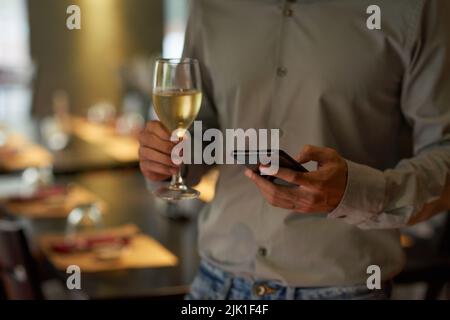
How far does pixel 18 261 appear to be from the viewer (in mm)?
2119

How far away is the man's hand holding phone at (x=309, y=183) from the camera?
1.15 m

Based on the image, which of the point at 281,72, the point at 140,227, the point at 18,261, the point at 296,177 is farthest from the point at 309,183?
the point at 140,227

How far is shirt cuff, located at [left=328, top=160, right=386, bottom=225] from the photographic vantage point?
1.22 metres

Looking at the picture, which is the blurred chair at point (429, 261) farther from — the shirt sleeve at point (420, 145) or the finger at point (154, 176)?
the finger at point (154, 176)

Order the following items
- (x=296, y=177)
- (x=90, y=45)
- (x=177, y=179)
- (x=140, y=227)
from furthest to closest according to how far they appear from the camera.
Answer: (x=90, y=45) < (x=140, y=227) < (x=177, y=179) < (x=296, y=177)

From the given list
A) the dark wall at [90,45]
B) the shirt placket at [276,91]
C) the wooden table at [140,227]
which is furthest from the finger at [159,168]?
the dark wall at [90,45]

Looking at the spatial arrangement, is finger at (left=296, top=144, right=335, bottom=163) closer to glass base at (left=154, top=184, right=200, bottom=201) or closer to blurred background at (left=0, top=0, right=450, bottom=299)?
glass base at (left=154, top=184, right=200, bottom=201)

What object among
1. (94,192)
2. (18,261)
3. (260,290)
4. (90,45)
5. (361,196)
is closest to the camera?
(361,196)

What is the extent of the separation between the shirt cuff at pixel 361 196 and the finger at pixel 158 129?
31 cm

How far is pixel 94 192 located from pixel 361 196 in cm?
214

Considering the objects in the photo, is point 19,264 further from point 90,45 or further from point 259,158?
point 90,45

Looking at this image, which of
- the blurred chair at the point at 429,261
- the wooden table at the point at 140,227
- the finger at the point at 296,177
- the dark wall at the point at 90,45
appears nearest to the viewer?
the finger at the point at 296,177

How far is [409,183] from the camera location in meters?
1.29
